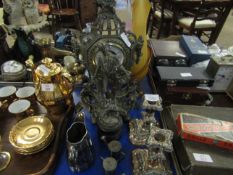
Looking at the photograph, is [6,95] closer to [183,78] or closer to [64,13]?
[183,78]

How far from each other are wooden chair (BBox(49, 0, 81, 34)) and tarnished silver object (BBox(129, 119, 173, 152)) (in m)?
2.24

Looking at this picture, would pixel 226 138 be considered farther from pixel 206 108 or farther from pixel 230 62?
pixel 230 62

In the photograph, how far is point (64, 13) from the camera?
2674 millimetres

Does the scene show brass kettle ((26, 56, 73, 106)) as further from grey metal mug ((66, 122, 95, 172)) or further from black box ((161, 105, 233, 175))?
black box ((161, 105, 233, 175))

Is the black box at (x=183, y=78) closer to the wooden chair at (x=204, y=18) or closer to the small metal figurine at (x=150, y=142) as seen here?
the small metal figurine at (x=150, y=142)

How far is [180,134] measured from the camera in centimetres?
83

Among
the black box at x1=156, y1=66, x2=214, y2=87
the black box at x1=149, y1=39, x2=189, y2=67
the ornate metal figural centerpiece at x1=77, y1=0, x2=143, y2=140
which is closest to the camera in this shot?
the ornate metal figural centerpiece at x1=77, y1=0, x2=143, y2=140

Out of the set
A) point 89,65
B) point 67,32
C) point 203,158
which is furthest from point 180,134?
point 67,32

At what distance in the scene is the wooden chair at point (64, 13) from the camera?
271cm

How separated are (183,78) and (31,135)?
0.79 metres

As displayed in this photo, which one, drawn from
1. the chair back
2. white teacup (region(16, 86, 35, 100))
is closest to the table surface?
white teacup (region(16, 86, 35, 100))

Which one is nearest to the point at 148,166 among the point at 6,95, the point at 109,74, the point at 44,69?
the point at 109,74

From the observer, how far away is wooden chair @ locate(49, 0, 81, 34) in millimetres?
2708

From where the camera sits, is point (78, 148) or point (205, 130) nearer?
point (78, 148)
